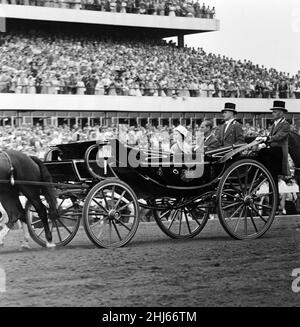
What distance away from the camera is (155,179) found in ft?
27.2

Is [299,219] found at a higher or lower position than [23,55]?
lower

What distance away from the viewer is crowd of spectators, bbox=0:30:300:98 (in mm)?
17250

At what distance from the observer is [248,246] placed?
8.04m

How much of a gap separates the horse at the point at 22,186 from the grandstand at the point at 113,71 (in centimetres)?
801

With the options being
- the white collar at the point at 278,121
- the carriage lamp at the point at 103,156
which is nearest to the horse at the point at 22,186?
the carriage lamp at the point at 103,156

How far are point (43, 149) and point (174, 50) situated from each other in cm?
499

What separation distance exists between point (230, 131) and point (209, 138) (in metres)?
0.34

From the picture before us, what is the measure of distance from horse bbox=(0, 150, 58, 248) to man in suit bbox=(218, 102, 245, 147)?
2.17 m

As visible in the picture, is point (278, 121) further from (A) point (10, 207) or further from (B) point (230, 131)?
(A) point (10, 207)

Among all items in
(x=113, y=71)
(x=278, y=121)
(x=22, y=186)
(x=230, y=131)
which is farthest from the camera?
(x=113, y=71)

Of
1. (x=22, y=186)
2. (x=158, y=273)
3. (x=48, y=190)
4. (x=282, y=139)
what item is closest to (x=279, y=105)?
(x=282, y=139)

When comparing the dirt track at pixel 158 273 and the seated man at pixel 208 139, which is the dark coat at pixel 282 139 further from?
the dirt track at pixel 158 273

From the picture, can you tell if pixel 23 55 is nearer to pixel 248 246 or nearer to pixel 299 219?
pixel 299 219
